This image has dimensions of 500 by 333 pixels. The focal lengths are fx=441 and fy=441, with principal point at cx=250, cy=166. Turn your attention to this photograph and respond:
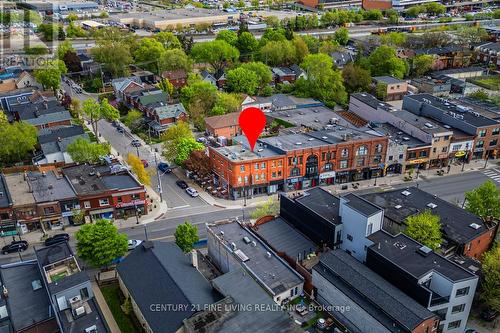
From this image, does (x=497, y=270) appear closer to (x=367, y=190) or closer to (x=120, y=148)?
(x=367, y=190)

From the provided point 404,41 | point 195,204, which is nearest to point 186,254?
point 195,204

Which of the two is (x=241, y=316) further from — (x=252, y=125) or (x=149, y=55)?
(x=149, y=55)

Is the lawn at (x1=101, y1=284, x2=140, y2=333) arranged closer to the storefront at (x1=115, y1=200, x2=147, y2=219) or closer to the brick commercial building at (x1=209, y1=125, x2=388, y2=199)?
the storefront at (x1=115, y1=200, x2=147, y2=219)

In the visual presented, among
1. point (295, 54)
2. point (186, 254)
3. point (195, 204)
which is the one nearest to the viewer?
point (186, 254)

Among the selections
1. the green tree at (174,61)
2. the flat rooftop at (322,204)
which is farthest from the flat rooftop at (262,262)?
the green tree at (174,61)

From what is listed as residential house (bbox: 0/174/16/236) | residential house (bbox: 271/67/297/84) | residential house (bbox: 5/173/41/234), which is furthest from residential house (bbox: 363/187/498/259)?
residential house (bbox: 271/67/297/84)

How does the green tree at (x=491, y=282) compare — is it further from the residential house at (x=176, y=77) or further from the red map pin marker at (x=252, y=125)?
the residential house at (x=176, y=77)

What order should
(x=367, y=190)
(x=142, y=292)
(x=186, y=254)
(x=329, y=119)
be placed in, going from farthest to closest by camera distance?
(x=329, y=119) → (x=367, y=190) → (x=186, y=254) → (x=142, y=292)

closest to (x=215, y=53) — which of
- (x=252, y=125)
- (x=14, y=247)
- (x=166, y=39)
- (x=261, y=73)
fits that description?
(x=261, y=73)
